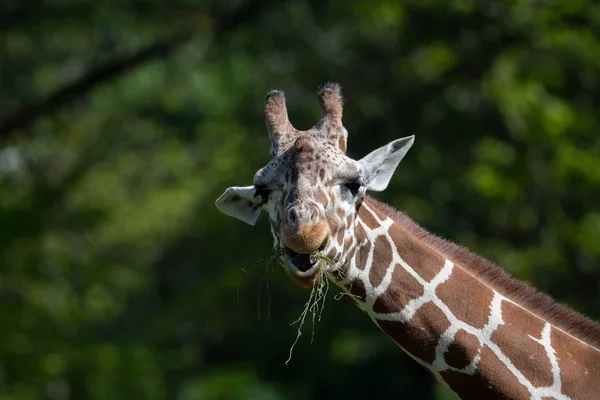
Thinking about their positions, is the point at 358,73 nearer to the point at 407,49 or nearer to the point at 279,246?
the point at 407,49

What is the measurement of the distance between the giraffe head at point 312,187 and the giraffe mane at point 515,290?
264mm

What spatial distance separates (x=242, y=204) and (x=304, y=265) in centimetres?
79

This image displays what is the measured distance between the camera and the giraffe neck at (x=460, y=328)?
604 centimetres

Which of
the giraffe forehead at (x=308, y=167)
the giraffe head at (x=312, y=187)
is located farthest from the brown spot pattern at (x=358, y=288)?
the giraffe forehead at (x=308, y=167)

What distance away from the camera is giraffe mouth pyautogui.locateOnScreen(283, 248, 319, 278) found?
5.84 m

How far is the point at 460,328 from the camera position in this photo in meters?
6.09

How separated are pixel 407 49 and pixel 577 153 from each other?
340cm

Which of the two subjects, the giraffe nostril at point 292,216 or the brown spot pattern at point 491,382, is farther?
the brown spot pattern at point 491,382

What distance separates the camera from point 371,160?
621cm

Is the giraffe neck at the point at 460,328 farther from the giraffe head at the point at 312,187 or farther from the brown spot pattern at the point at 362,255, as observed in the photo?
Result: the giraffe head at the point at 312,187

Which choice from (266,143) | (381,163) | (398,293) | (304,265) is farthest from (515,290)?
(266,143)

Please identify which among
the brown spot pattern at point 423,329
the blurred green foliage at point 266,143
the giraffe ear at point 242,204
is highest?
the giraffe ear at point 242,204

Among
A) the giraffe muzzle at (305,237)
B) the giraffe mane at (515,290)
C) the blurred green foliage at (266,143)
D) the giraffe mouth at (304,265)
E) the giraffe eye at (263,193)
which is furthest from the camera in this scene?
the blurred green foliage at (266,143)

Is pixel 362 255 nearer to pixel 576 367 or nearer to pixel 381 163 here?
pixel 381 163
